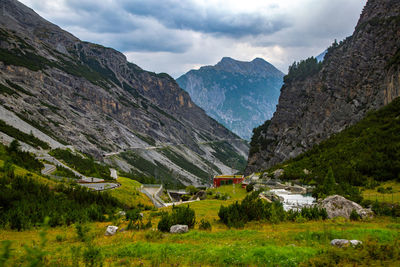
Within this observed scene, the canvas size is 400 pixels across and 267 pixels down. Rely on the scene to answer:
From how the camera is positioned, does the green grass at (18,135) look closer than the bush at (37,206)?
No

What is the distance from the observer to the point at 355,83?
92.4 metres

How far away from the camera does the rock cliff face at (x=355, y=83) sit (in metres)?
78.0

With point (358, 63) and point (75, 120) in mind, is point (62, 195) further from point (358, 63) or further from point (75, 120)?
point (75, 120)

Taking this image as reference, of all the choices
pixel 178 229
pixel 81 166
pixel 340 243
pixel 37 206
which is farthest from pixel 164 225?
pixel 81 166

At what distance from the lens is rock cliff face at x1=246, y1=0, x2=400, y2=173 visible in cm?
7800

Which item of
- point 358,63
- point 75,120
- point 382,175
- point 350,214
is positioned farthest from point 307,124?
point 75,120

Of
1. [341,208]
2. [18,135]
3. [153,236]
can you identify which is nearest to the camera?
[153,236]

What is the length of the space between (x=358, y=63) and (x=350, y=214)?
303 feet

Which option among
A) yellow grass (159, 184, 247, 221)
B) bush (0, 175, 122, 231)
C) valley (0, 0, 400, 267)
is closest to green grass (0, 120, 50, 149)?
valley (0, 0, 400, 267)

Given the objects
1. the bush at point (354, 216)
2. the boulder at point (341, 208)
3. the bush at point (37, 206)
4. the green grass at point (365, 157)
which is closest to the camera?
the bush at point (37, 206)

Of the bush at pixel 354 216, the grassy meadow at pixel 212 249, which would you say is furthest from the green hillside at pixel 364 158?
the grassy meadow at pixel 212 249

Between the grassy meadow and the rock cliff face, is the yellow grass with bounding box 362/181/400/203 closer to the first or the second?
the grassy meadow

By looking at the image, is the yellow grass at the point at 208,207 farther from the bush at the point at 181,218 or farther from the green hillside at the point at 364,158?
the green hillside at the point at 364,158

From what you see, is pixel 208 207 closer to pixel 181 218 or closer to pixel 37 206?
pixel 181 218
